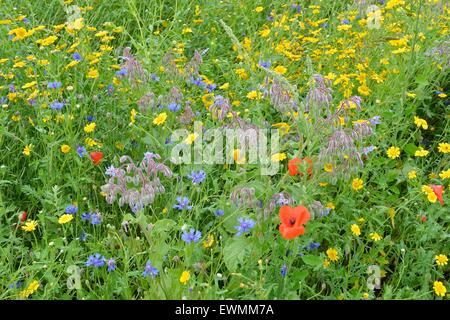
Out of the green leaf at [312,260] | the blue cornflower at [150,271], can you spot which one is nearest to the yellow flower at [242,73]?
the green leaf at [312,260]

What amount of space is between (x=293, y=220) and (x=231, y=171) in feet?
1.57

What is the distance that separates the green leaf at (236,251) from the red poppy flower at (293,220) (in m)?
0.25

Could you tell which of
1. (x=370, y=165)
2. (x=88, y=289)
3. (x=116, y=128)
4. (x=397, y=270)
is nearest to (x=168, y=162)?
(x=116, y=128)

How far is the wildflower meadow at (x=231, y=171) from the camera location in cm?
238

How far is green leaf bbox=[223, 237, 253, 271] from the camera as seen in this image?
236 centimetres

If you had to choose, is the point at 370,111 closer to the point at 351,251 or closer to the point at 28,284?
the point at 351,251

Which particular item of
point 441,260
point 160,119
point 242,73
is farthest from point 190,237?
point 242,73

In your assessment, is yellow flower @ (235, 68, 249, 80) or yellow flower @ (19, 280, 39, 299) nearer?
yellow flower @ (19, 280, 39, 299)

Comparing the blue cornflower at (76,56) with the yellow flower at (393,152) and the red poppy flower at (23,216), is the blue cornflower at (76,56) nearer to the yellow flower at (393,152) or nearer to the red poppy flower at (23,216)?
the red poppy flower at (23,216)

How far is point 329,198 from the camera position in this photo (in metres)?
2.72

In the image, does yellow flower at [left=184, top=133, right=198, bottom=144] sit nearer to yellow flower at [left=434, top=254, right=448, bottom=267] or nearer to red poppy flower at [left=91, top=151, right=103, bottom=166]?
red poppy flower at [left=91, top=151, right=103, bottom=166]

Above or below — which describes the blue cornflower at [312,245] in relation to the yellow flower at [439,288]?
above

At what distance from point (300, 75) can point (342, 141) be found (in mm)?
1497

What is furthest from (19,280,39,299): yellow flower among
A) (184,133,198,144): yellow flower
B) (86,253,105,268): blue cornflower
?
(184,133,198,144): yellow flower
